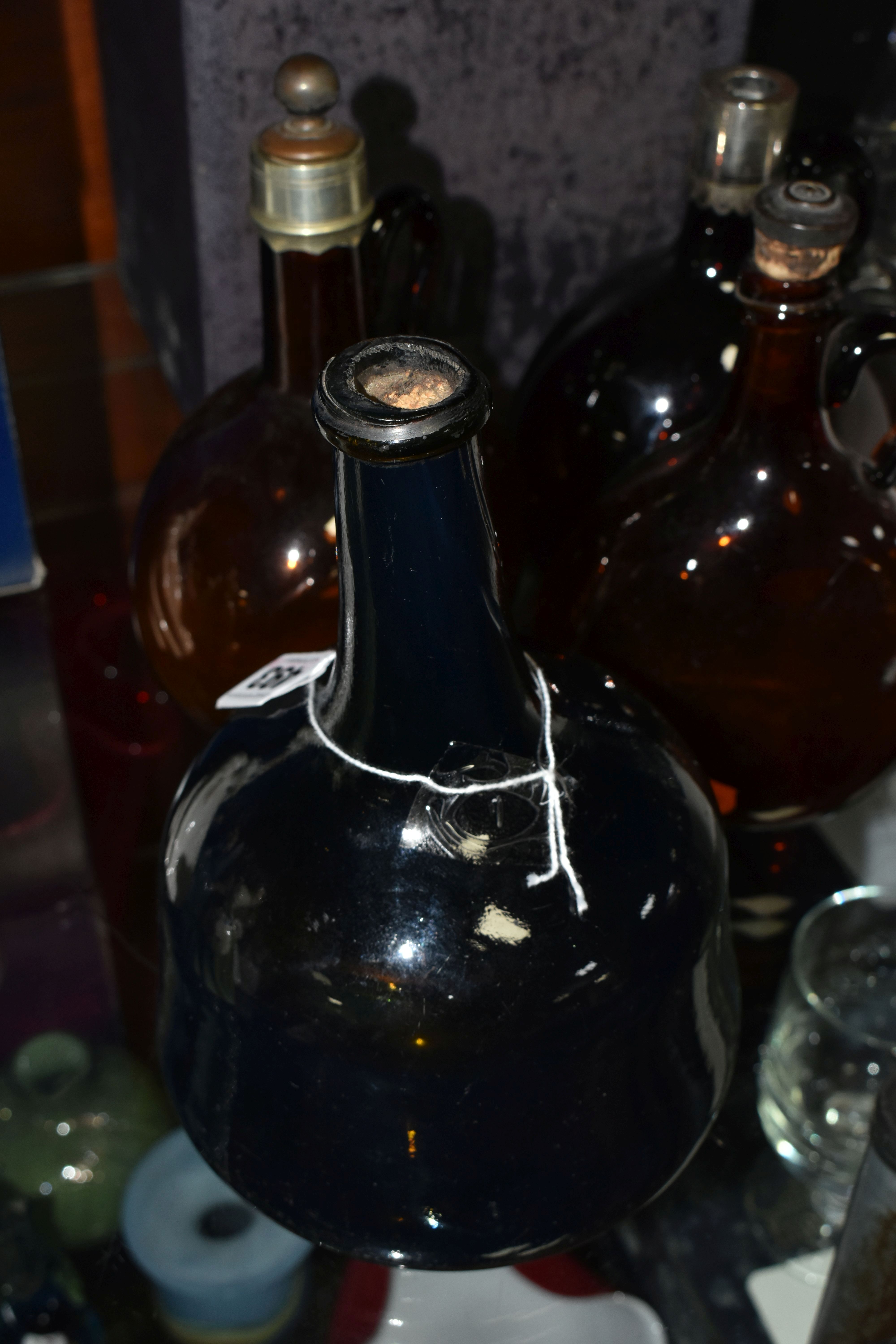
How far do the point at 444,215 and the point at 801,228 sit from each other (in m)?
0.29

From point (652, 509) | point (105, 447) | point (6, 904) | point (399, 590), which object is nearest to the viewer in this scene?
point (399, 590)

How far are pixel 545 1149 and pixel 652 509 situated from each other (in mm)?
261

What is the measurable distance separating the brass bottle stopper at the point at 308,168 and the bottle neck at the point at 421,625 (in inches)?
6.8

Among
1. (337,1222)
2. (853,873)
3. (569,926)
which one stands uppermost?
(569,926)

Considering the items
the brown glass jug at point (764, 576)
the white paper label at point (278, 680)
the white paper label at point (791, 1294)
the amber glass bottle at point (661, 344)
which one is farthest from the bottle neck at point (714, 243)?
the white paper label at point (791, 1294)

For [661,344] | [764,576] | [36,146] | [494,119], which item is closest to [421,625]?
[764,576]

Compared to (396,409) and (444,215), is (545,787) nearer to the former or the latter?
(396,409)

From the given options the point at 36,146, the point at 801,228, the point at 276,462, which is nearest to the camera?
the point at 801,228

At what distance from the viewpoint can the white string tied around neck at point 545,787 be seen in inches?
17.2

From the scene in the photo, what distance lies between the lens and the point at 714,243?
0.64 metres

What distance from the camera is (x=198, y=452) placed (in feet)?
1.99

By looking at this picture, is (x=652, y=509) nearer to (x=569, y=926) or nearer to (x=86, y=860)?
(x=569, y=926)

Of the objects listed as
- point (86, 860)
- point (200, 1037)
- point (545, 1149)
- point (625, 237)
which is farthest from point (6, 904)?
point (625, 237)

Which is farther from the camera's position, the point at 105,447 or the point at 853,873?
the point at 105,447
